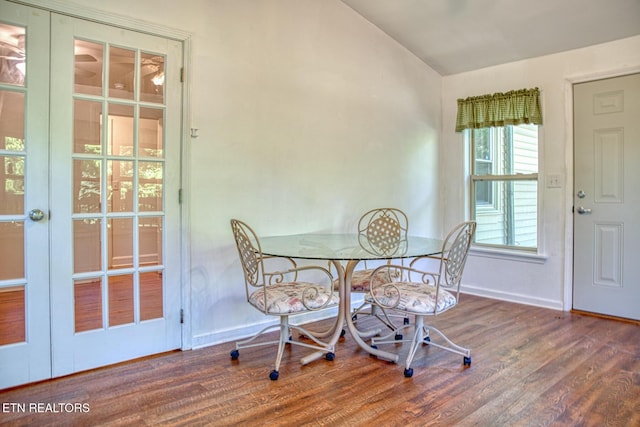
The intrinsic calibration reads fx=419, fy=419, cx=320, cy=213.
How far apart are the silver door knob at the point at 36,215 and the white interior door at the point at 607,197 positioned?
4029 millimetres

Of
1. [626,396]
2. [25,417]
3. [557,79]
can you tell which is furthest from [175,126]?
[557,79]

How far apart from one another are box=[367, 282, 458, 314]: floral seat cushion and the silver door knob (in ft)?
6.33

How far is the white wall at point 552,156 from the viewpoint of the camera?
3.53 metres

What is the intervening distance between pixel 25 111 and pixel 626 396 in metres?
3.44

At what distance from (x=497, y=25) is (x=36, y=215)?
3.64 metres

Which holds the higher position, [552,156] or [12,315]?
[552,156]

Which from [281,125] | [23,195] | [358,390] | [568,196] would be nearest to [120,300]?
[23,195]

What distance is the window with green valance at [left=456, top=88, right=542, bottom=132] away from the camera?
386 centimetres

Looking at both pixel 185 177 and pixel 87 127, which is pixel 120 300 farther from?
pixel 87 127

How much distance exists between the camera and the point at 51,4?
2248mm

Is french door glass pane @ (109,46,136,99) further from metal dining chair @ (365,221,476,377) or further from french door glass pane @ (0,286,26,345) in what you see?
metal dining chair @ (365,221,476,377)

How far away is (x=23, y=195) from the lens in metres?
2.22

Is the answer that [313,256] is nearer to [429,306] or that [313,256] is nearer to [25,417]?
[429,306]

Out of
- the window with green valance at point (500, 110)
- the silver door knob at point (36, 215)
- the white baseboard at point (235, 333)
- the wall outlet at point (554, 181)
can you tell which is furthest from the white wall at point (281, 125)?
the wall outlet at point (554, 181)
